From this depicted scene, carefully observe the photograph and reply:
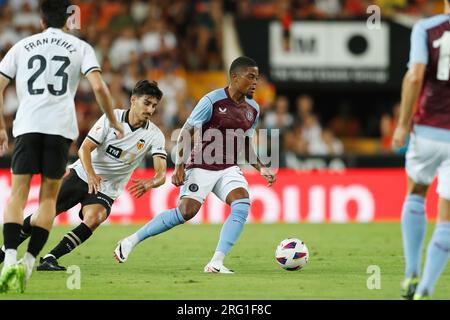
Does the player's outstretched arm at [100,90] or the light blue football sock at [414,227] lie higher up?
the player's outstretched arm at [100,90]

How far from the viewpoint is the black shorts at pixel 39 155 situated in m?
7.33

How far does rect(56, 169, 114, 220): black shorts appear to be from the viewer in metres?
9.27

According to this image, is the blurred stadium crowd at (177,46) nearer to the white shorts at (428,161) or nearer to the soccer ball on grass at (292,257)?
the soccer ball on grass at (292,257)

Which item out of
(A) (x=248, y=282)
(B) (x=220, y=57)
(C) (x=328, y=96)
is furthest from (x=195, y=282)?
(C) (x=328, y=96)

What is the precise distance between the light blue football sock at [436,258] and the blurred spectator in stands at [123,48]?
12738 millimetres

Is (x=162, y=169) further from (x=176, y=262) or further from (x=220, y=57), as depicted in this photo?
(x=220, y=57)

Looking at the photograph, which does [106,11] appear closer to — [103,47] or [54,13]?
[103,47]

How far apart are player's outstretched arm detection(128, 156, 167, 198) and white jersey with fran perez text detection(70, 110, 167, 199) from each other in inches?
4.3

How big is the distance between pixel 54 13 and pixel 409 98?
2.83 meters

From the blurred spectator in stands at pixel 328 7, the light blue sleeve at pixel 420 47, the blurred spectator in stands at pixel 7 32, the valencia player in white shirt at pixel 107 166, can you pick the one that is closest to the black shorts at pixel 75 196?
the valencia player in white shirt at pixel 107 166

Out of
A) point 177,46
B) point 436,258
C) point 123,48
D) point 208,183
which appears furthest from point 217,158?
point 177,46

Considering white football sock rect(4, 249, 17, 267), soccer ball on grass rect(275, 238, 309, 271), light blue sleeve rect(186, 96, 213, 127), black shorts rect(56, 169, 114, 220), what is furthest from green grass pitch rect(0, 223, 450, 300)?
light blue sleeve rect(186, 96, 213, 127)

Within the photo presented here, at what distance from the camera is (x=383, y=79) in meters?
19.7
